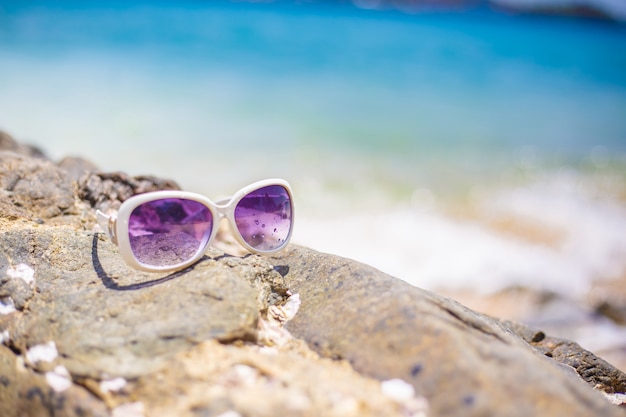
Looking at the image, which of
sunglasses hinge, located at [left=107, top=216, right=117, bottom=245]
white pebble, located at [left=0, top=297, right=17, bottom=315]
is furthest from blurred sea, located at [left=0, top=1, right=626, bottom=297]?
white pebble, located at [left=0, top=297, right=17, bottom=315]

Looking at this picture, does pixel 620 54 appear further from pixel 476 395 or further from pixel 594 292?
pixel 476 395

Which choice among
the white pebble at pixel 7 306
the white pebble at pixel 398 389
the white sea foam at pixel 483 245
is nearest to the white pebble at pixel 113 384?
the white pebble at pixel 7 306

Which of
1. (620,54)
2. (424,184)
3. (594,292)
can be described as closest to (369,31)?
(620,54)

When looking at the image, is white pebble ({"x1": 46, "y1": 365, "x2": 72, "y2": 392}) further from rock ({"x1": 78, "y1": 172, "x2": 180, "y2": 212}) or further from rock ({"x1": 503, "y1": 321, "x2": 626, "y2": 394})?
rock ({"x1": 503, "y1": 321, "x2": 626, "y2": 394})

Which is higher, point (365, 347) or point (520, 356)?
point (520, 356)

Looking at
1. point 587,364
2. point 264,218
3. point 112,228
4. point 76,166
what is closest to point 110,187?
point 76,166

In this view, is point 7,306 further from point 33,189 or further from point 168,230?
point 33,189

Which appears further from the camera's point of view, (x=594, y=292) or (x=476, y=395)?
(x=594, y=292)

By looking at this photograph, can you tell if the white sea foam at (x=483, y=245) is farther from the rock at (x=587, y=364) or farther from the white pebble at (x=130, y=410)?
the white pebble at (x=130, y=410)
